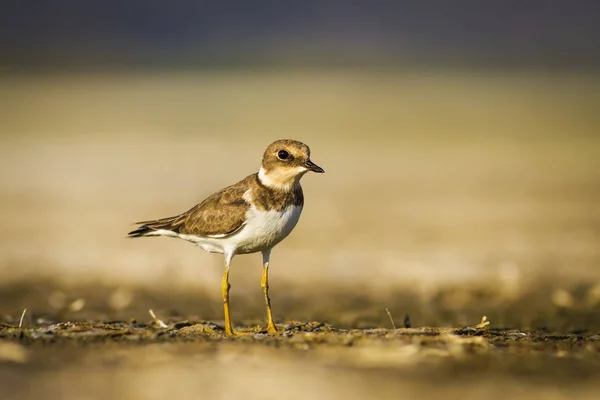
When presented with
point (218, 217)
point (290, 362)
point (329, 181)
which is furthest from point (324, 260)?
point (329, 181)

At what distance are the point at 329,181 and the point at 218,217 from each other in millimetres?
10673

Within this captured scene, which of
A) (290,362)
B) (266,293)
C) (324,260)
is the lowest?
(290,362)

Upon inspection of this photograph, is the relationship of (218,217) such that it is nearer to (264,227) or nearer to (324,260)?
(264,227)

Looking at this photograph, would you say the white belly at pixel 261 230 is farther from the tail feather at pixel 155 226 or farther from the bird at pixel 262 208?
the tail feather at pixel 155 226

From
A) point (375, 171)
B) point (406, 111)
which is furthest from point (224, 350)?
point (406, 111)

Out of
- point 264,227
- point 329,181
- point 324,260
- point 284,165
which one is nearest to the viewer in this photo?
point 264,227

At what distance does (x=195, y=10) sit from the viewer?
93812 mm

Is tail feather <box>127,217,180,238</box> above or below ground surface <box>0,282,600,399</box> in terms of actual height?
above

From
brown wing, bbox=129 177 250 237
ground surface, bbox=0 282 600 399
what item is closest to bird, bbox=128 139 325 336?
brown wing, bbox=129 177 250 237

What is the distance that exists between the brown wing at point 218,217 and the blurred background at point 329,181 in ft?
5.24

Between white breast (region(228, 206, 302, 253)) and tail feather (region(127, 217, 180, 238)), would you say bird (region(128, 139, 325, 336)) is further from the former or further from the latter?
tail feather (region(127, 217, 180, 238))

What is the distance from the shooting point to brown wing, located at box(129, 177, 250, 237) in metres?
8.77

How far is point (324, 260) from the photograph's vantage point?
13336mm

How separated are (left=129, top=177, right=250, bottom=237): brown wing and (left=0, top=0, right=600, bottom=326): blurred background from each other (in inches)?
62.9
